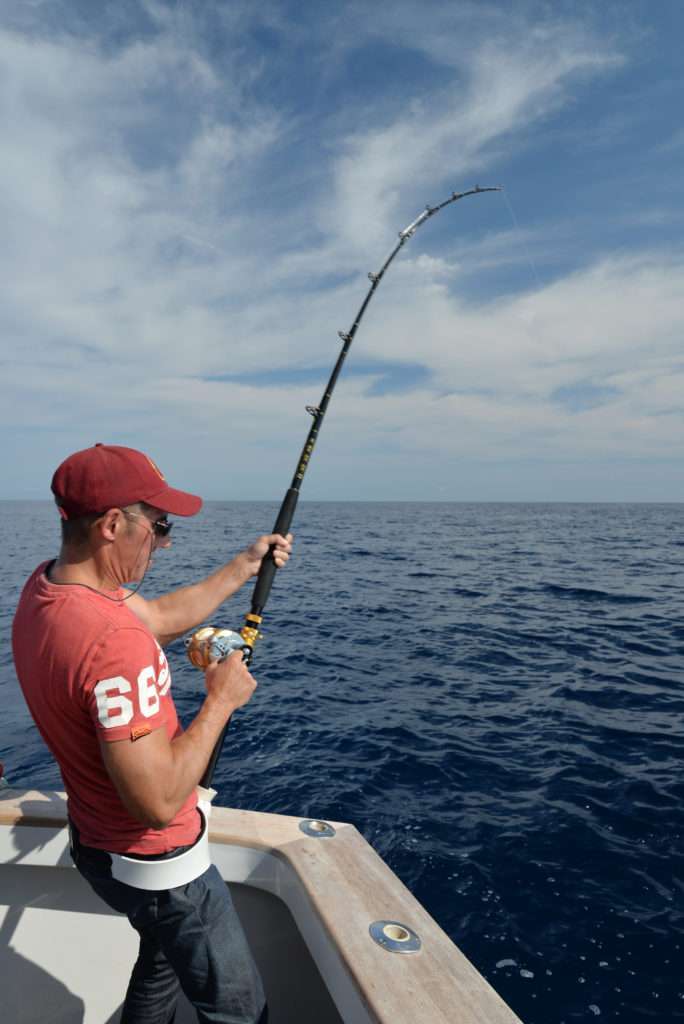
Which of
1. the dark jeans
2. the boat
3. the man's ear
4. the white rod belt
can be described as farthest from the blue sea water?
the man's ear

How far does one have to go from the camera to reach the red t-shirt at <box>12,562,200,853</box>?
1.49 metres

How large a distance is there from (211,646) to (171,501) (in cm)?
69

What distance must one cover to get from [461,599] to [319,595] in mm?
4093

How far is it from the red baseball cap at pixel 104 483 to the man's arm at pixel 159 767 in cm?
64

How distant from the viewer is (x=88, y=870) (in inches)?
71.0

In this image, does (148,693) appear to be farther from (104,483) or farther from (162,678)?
(104,483)

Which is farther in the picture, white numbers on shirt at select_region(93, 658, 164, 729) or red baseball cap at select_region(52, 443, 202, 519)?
red baseball cap at select_region(52, 443, 202, 519)

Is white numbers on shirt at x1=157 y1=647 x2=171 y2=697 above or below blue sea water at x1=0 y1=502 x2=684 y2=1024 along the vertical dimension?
above

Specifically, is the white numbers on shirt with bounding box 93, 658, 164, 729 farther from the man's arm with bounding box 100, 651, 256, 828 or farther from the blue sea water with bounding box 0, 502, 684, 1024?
the blue sea water with bounding box 0, 502, 684, 1024

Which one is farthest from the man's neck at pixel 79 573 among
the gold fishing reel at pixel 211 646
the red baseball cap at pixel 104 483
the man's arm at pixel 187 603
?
the man's arm at pixel 187 603

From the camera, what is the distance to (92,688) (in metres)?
1.48

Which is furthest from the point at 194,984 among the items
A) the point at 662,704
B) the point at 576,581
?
the point at 576,581

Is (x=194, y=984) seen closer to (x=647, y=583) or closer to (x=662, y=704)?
(x=662, y=704)

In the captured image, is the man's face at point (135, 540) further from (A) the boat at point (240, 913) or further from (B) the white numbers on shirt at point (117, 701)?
(A) the boat at point (240, 913)
